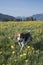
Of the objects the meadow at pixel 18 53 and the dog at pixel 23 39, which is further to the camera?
the dog at pixel 23 39

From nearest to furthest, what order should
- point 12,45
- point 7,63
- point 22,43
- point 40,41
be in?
point 7,63 < point 22,43 < point 12,45 < point 40,41

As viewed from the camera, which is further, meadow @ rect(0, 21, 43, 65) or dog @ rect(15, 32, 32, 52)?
dog @ rect(15, 32, 32, 52)

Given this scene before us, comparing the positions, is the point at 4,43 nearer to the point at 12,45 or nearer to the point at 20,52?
the point at 12,45

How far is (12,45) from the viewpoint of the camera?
38.0 feet

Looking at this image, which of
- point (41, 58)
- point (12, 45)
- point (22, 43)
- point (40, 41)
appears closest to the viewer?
point (41, 58)

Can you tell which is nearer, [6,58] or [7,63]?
[7,63]

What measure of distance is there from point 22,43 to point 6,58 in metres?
1.02

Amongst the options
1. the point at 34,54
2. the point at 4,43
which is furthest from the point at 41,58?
the point at 4,43

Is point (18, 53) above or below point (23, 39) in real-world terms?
below

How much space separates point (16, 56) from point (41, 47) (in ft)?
6.88

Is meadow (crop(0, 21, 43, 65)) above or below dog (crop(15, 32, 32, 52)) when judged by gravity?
below

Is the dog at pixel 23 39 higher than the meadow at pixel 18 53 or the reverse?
higher

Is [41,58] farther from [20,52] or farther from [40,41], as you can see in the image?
[40,41]

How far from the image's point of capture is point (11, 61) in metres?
9.32
